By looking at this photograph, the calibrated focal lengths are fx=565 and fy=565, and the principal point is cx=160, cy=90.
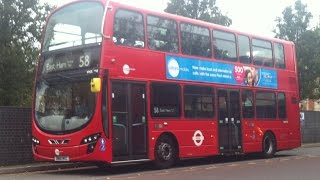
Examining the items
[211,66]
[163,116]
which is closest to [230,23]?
[211,66]

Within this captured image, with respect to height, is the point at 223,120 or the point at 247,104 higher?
the point at 247,104

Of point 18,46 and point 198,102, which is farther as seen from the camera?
point 18,46

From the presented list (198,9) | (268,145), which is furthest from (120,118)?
(198,9)

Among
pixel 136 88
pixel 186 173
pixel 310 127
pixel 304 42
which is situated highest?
pixel 304 42

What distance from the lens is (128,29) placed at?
15.3 m

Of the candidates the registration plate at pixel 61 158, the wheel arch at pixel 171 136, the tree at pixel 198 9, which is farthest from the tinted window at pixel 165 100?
the tree at pixel 198 9

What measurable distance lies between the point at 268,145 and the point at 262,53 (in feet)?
11.3

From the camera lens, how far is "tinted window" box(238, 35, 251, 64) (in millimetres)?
19734

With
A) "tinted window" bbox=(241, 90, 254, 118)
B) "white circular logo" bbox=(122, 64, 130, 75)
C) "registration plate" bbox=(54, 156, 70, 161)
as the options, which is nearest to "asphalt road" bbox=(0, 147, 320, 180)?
"registration plate" bbox=(54, 156, 70, 161)

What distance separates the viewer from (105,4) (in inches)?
583

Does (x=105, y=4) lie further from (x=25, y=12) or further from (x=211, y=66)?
(x=25, y=12)

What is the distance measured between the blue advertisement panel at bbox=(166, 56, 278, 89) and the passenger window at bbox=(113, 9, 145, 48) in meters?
1.32

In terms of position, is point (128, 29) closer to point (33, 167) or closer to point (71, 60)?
point (71, 60)

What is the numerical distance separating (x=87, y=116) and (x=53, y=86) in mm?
1568
